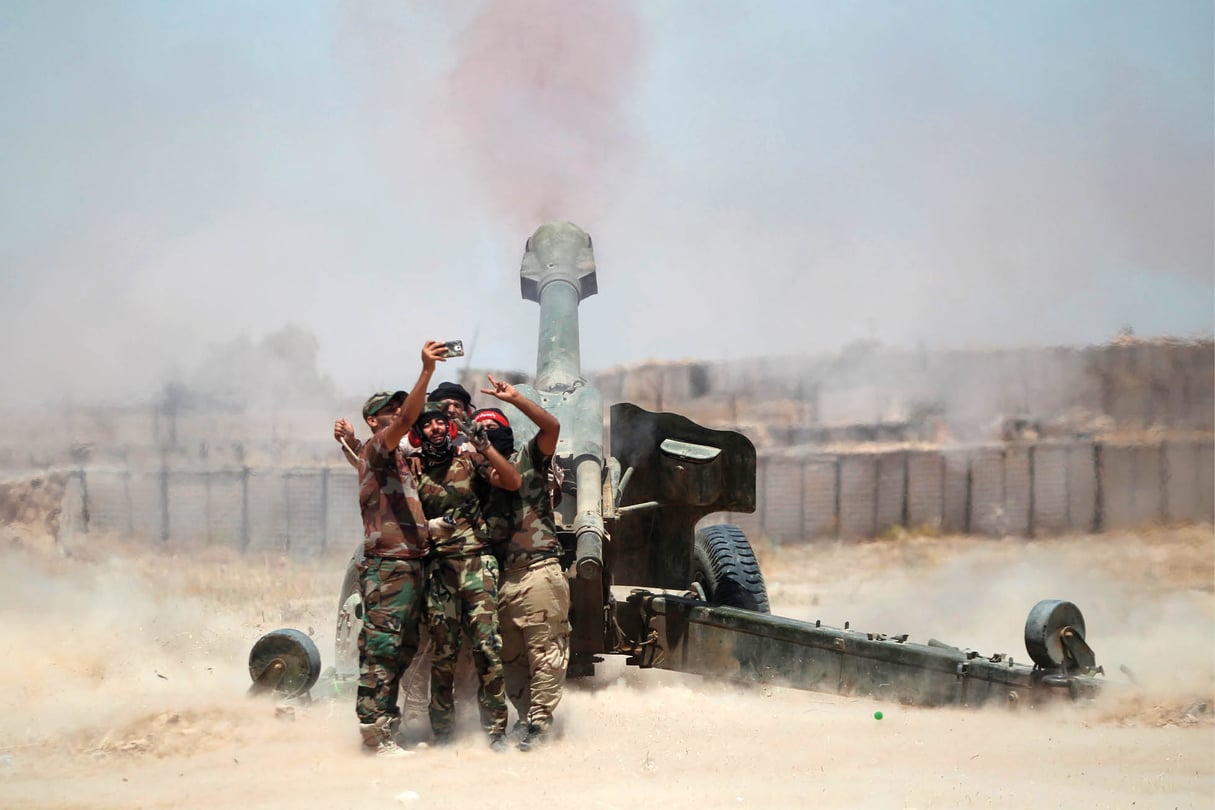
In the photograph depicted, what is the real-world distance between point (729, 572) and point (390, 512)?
348cm

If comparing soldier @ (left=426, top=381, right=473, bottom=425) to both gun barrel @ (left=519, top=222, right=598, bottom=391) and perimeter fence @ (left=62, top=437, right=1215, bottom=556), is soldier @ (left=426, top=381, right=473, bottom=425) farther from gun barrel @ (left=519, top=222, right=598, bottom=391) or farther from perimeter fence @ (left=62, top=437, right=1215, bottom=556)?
perimeter fence @ (left=62, top=437, right=1215, bottom=556)

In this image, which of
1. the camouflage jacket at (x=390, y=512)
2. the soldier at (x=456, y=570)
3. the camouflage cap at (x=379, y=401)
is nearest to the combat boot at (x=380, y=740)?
the soldier at (x=456, y=570)

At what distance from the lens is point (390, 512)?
6.11 m

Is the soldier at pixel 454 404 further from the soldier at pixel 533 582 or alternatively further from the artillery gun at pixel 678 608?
the artillery gun at pixel 678 608

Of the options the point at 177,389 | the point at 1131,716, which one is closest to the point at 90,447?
the point at 177,389

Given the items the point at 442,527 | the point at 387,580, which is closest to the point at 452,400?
the point at 442,527

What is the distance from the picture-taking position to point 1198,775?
6.24 metres

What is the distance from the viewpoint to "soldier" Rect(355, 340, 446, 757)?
598cm

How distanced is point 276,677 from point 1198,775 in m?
4.46

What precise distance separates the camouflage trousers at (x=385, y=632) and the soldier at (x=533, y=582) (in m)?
0.46

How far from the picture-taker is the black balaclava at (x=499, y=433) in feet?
20.7

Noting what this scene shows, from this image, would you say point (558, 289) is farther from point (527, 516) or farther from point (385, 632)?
point (385, 632)

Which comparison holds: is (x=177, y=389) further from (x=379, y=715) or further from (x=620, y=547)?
(x=379, y=715)

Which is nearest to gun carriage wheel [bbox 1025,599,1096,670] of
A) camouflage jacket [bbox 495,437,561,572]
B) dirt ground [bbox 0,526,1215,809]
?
dirt ground [bbox 0,526,1215,809]
